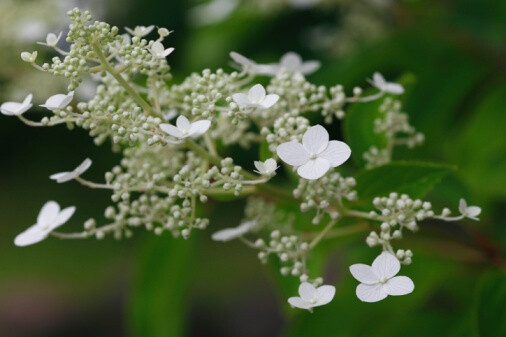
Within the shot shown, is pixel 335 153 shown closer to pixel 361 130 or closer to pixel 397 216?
pixel 397 216

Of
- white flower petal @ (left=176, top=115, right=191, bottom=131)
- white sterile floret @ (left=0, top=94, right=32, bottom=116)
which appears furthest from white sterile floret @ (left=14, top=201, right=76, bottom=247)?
white flower petal @ (left=176, top=115, right=191, bottom=131)

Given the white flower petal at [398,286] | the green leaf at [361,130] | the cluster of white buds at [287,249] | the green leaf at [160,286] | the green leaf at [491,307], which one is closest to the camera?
the white flower petal at [398,286]

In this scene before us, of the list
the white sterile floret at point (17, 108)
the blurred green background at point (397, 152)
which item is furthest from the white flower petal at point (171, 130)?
the blurred green background at point (397, 152)

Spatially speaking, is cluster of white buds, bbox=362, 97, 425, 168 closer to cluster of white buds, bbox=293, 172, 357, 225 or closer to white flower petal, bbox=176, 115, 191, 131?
cluster of white buds, bbox=293, 172, 357, 225

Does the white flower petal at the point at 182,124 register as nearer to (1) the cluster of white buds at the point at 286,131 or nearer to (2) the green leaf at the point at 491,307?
(1) the cluster of white buds at the point at 286,131

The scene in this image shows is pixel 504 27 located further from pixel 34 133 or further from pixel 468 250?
pixel 34 133

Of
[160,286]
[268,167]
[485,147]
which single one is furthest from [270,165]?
[485,147]

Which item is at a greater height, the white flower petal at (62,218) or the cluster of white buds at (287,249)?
the white flower petal at (62,218)
